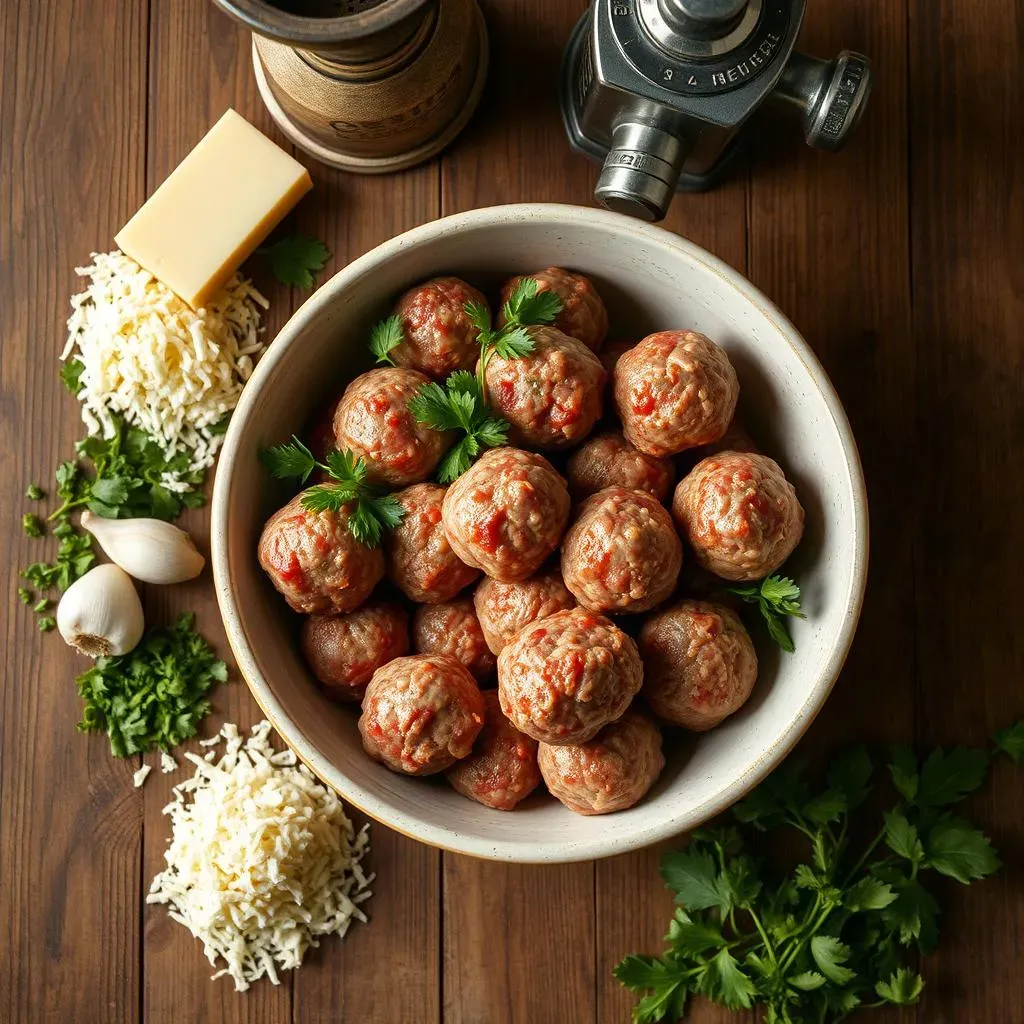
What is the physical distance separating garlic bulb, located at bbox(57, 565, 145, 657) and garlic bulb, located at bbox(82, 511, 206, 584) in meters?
0.03

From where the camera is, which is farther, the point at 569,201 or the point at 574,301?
the point at 569,201

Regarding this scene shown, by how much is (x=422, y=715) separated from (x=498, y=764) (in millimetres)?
154

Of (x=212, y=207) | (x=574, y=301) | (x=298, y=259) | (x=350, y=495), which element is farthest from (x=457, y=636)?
(x=212, y=207)

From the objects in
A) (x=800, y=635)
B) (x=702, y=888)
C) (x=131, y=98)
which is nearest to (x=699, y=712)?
(x=800, y=635)

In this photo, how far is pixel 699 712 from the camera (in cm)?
138

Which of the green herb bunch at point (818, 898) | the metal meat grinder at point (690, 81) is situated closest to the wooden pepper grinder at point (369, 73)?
the metal meat grinder at point (690, 81)

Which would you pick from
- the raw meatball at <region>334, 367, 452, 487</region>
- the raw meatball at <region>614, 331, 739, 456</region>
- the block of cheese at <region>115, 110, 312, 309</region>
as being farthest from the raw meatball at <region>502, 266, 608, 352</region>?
the block of cheese at <region>115, 110, 312, 309</region>

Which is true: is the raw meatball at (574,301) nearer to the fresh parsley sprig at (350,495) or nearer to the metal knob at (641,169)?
the metal knob at (641,169)

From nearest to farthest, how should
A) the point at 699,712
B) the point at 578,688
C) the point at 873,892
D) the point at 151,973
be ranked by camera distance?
the point at 578,688 < the point at 699,712 < the point at 873,892 < the point at 151,973

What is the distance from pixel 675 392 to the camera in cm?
134

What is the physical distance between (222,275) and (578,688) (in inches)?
36.6

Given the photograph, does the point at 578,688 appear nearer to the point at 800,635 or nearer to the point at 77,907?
the point at 800,635

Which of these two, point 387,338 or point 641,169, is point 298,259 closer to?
point 387,338

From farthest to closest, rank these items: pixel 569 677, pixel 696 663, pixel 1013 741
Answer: pixel 1013 741 < pixel 696 663 < pixel 569 677
